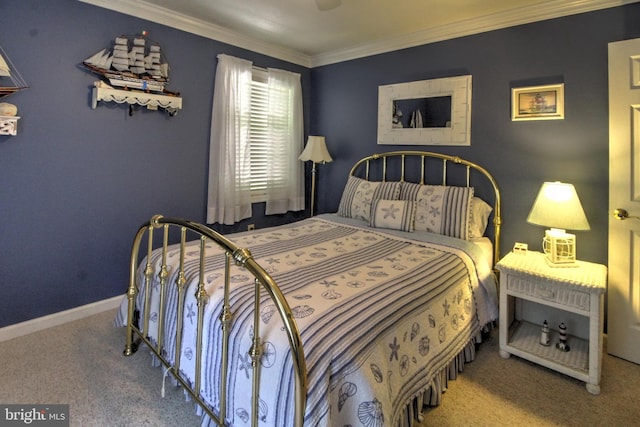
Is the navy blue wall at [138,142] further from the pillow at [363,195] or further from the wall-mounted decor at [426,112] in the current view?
the pillow at [363,195]

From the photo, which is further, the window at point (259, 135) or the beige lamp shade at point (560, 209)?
the window at point (259, 135)

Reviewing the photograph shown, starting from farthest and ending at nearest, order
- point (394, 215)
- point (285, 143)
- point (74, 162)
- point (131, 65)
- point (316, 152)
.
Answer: point (285, 143) → point (316, 152) → point (394, 215) → point (131, 65) → point (74, 162)

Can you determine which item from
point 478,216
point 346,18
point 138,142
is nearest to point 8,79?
point 138,142

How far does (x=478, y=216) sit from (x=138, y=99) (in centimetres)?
285

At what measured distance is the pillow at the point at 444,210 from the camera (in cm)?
270

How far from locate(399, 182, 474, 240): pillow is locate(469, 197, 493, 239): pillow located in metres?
0.08

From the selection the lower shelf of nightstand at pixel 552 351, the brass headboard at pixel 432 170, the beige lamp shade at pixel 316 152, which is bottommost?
the lower shelf of nightstand at pixel 552 351

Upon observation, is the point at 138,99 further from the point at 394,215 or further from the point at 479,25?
the point at 479,25

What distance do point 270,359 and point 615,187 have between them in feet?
7.85

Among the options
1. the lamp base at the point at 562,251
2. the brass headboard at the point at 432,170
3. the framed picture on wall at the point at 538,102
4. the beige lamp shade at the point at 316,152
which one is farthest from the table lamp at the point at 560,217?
the beige lamp shade at the point at 316,152

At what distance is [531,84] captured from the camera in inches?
105

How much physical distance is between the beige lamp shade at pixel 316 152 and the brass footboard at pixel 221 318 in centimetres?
211

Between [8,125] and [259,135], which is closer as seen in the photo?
[8,125]

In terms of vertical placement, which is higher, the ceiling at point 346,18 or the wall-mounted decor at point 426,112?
the ceiling at point 346,18
